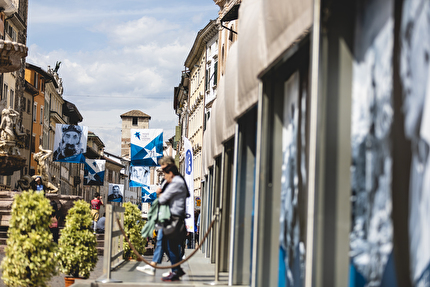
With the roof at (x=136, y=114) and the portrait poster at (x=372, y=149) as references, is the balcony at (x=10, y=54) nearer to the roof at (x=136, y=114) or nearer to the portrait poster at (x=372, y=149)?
the portrait poster at (x=372, y=149)

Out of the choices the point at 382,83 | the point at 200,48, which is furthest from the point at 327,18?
the point at 200,48

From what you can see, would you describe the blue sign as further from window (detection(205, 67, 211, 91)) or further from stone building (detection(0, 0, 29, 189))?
window (detection(205, 67, 211, 91))

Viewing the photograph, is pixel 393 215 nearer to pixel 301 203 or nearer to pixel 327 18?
pixel 327 18

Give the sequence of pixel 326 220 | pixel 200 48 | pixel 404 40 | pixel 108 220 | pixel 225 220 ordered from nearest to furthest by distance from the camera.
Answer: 1. pixel 404 40
2. pixel 326 220
3. pixel 108 220
4. pixel 225 220
5. pixel 200 48

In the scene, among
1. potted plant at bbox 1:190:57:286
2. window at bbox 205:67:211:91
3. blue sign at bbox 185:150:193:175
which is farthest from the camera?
window at bbox 205:67:211:91

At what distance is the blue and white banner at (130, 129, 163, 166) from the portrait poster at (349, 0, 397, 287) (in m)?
24.7

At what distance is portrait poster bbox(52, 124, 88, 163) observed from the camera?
35750 millimetres

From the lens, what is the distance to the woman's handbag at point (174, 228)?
10758mm

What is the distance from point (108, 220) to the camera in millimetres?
10984

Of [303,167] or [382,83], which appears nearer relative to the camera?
[382,83]

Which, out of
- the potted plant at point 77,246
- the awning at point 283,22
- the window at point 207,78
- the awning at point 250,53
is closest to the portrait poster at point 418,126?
the awning at point 283,22

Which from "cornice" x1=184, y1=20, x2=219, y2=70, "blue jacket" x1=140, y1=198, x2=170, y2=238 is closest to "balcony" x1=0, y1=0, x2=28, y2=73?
"blue jacket" x1=140, y1=198, x2=170, y2=238

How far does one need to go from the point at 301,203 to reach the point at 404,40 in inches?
103

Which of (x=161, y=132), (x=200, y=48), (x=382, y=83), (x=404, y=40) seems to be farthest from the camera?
(x=200, y=48)
